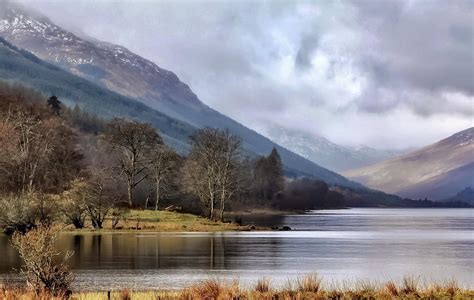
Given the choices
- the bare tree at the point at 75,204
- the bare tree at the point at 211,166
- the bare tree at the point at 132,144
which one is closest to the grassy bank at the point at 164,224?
the bare tree at the point at 75,204

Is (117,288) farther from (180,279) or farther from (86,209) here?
(86,209)

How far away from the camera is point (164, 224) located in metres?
116

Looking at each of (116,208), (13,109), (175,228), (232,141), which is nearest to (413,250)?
(175,228)

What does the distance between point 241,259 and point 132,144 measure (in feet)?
246

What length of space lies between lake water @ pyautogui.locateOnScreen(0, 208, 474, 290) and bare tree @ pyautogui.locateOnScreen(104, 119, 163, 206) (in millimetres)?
37573

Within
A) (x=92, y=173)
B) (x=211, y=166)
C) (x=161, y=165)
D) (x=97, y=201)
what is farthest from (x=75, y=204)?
(x=211, y=166)

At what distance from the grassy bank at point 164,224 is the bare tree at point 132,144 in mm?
14967

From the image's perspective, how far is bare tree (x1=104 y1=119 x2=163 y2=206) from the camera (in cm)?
13875

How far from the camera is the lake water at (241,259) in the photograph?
53.6 metres

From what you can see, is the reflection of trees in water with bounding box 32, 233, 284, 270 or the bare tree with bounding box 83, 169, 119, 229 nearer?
the reflection of trees in water with bounding box 32, 233, 284, 270

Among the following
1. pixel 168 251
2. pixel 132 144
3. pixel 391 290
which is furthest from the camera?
pixel 132 144

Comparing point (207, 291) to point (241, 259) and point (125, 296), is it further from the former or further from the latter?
point (241, 259)

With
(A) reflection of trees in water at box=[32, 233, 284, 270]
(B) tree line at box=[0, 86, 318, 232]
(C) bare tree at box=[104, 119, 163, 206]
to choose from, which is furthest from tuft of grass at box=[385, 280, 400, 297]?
(C) bare tree at box=[104, 119, 163, 206]

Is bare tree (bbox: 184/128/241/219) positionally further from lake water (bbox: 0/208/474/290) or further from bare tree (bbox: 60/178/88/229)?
lake water (bbox: 0/208/474/290)
